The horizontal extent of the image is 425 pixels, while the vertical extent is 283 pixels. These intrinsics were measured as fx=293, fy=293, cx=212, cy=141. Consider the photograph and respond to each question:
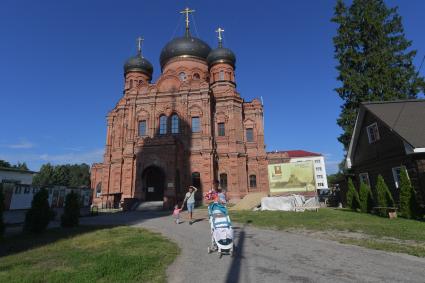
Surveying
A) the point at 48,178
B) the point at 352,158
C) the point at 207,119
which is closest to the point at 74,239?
the point at 352,158

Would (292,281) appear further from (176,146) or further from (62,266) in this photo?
(176,146)

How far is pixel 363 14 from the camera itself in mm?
26422

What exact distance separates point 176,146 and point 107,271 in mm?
22645

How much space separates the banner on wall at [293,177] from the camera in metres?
24.9

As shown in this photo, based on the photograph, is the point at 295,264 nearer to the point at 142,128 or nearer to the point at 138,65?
the point at 142,128

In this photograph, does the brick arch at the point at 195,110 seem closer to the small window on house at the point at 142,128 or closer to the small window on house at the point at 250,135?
the small window on house at the point at 142,128

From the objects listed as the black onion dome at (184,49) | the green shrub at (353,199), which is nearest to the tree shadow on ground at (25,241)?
the green shrub at (353,199)

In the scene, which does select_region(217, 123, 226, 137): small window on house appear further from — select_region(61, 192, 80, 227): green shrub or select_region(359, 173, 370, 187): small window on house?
select_region(61, 192, 80, 227): green shrub

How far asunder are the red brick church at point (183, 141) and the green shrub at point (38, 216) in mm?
14244

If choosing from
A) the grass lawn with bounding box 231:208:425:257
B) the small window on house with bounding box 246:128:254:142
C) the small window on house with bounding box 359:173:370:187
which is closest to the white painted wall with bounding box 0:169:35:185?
the small window on house with bounding box 246:128:254:142

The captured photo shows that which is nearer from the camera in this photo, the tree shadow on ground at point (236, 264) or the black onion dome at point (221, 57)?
the tree shadow on ground at point (236, 264)

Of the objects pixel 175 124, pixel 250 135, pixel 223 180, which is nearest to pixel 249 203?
pixel 223 180

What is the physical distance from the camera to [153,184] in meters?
31.5

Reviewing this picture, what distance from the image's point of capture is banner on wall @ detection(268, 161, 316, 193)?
24.9m
